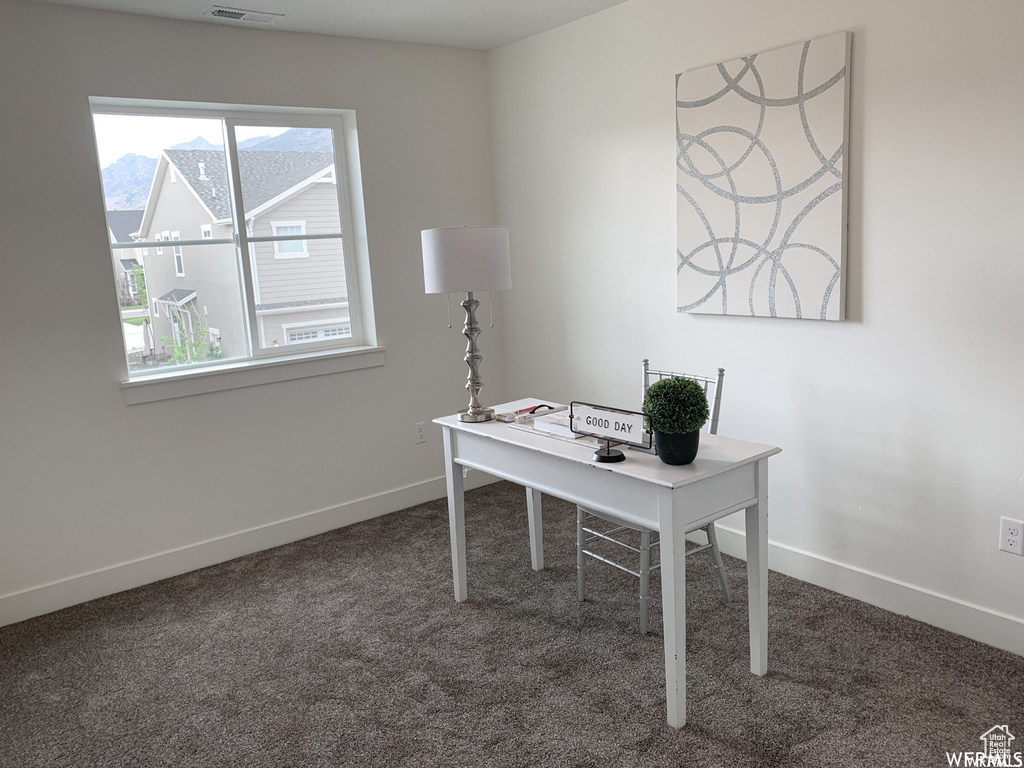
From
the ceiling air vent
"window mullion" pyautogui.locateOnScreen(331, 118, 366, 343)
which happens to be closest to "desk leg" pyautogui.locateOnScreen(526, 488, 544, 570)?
"window mullion" pyautogui.locateOnScreen(331, 118, 366, 343)

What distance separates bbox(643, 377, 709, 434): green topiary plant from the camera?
2180mm

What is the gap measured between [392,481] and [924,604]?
8.95 ft

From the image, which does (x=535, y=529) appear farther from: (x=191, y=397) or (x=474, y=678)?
(x=191, y=397)

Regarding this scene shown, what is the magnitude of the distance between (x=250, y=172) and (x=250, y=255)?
424mm

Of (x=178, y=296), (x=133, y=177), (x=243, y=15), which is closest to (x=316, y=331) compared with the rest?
(x=178, y=296)

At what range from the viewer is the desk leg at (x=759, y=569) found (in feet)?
7.77

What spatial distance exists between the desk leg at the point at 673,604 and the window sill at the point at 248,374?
7.80 ft

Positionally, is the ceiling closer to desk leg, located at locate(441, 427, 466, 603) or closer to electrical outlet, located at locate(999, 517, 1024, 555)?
desk leg, located at locate(441, 427, 466, 603)

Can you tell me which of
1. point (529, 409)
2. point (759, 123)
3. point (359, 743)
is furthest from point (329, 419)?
point (759, 123)

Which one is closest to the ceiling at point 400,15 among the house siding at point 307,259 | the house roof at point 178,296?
the house siding at point 307,259

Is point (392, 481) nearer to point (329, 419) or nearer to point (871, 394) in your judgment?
point (329, 419)

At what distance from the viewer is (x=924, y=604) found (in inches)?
110

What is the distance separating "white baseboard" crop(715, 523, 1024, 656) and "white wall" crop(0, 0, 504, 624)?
5.90 ft

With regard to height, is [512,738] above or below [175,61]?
below
